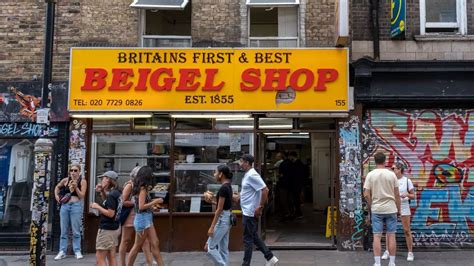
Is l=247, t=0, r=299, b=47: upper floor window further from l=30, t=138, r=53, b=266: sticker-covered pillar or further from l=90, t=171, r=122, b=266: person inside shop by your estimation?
l=30, t=138, r=53, b=266: sticker-covered pillar

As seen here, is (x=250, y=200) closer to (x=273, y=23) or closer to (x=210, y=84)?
(x=210, y=84)

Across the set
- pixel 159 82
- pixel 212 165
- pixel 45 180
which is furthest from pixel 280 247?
pixel 45 180

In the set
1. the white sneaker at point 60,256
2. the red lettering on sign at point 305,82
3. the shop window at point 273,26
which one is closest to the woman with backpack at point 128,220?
the white sneaker at point 60,256

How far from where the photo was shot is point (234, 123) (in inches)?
376

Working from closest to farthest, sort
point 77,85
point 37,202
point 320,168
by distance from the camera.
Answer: point 37,202 → point 77,85 → point 320,168

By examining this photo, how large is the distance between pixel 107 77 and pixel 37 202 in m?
3.25

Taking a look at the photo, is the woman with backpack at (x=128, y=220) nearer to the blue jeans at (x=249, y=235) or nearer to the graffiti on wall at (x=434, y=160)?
the blue jeans at (x=249, y=235)

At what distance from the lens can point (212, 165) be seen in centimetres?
957

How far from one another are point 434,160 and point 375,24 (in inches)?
117

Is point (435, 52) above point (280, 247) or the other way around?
above

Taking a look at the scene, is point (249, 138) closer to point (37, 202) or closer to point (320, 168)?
point (37, 202)

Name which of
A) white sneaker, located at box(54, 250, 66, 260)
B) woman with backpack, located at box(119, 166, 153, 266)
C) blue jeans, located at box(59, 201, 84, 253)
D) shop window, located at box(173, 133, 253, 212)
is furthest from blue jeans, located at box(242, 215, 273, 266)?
white sneaker, located at box(54, 250, 66, 260)

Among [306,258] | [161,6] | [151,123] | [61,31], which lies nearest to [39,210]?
[151,123]

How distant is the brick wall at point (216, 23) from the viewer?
379 inches
